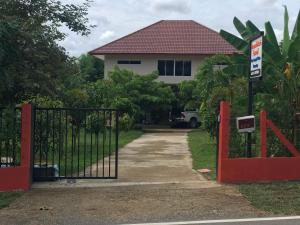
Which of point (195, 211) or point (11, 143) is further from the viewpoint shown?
point (11, 143)

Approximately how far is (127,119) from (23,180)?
692 inches

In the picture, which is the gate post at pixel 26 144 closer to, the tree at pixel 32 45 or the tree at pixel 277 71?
the tree at pixel 32 45

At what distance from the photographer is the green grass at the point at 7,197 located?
923 centimetres

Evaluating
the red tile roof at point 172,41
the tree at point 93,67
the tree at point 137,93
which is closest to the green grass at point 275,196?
the tree at point 137,93

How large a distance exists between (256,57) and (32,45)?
4432 millimetres

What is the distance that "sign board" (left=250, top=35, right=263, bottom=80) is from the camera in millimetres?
10859

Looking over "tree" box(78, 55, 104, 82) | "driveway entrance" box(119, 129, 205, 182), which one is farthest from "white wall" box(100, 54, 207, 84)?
"driveway entrance" box(119, 129, 205, 182)

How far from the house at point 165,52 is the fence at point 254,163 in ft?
101

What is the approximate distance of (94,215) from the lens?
838 centimetres

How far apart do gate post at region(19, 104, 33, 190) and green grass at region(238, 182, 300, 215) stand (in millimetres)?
4073

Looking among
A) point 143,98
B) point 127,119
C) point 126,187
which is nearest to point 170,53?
point 143,98

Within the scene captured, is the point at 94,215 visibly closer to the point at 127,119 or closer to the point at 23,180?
the point at 23,180

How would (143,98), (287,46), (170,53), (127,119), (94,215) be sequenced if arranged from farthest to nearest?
(170,53), (143,98), (127,119), (287,46), (94,215)

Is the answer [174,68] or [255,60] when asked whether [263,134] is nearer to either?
[255,60]
